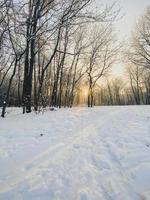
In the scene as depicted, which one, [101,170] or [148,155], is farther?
[148,155]

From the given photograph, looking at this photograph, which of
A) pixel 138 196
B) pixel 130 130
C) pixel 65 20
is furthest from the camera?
pixel 65 20

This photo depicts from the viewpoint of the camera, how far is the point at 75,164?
5863 mm

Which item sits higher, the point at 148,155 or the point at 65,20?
the point at 65,20

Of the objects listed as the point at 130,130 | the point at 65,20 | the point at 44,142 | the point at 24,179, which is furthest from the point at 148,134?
the point at 65,20

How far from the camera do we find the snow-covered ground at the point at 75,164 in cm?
443

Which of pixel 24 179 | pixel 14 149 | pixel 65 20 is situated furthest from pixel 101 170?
pixel 65 20

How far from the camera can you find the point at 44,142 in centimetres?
805

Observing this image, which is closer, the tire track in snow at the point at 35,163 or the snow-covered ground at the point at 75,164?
the snow-covered ground at the point at 75,164

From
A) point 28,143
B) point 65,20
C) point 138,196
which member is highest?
point 65,20

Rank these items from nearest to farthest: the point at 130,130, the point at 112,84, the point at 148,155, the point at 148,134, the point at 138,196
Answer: the point at 138,196
the point at 148,155
the point at 148,134
the point at 130,130
the point at 112,84

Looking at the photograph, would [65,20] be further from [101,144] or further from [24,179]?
[24,179]

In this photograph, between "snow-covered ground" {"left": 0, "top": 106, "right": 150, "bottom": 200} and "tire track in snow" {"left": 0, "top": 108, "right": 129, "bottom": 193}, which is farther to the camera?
"tire track in snow" {"left": 0, "top": 108, "right": 129, "bottom": 193}

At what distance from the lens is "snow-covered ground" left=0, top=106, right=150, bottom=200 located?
14.5 feet

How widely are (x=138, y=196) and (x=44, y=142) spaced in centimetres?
429
